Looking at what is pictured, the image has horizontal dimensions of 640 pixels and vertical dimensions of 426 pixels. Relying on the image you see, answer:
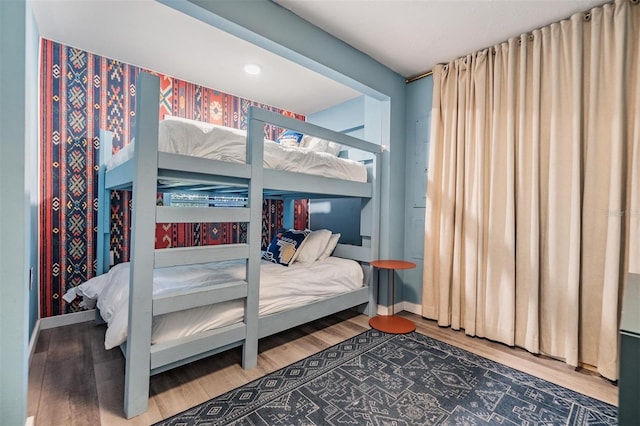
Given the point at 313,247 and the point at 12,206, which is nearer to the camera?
the point at 12,206

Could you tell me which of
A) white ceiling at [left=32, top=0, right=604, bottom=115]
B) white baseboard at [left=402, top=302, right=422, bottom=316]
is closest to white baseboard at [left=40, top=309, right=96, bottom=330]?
white ceiling at [left=32, top=0, right=604, bottom=115]

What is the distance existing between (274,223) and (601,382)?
10.3ft

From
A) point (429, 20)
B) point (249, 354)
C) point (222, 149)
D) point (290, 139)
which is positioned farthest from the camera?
point (290, 139)

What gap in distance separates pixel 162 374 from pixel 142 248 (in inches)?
34.4

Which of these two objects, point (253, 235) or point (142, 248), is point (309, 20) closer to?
point (253, 235)

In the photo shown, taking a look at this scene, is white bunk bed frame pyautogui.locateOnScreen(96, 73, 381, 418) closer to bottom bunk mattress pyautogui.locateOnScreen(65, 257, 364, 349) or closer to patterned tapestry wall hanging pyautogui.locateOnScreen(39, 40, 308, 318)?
bottom bunk mattress pyautogui.locateOnScreen(65, 257, 364, 349)

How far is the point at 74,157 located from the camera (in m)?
2.47

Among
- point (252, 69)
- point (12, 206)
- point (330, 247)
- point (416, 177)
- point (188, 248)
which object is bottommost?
point (330, 247)

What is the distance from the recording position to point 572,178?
1.92m

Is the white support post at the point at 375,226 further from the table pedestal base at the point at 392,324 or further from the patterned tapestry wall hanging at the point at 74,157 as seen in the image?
the patterned tapestry wall hanging at the point at 74,157

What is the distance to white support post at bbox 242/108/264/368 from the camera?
1.77 metres

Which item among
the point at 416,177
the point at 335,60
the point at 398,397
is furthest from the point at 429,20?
the point at 398,397

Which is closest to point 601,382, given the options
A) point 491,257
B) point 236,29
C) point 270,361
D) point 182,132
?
point 491,257

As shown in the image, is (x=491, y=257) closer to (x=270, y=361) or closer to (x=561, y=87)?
(x=561, y=87)
